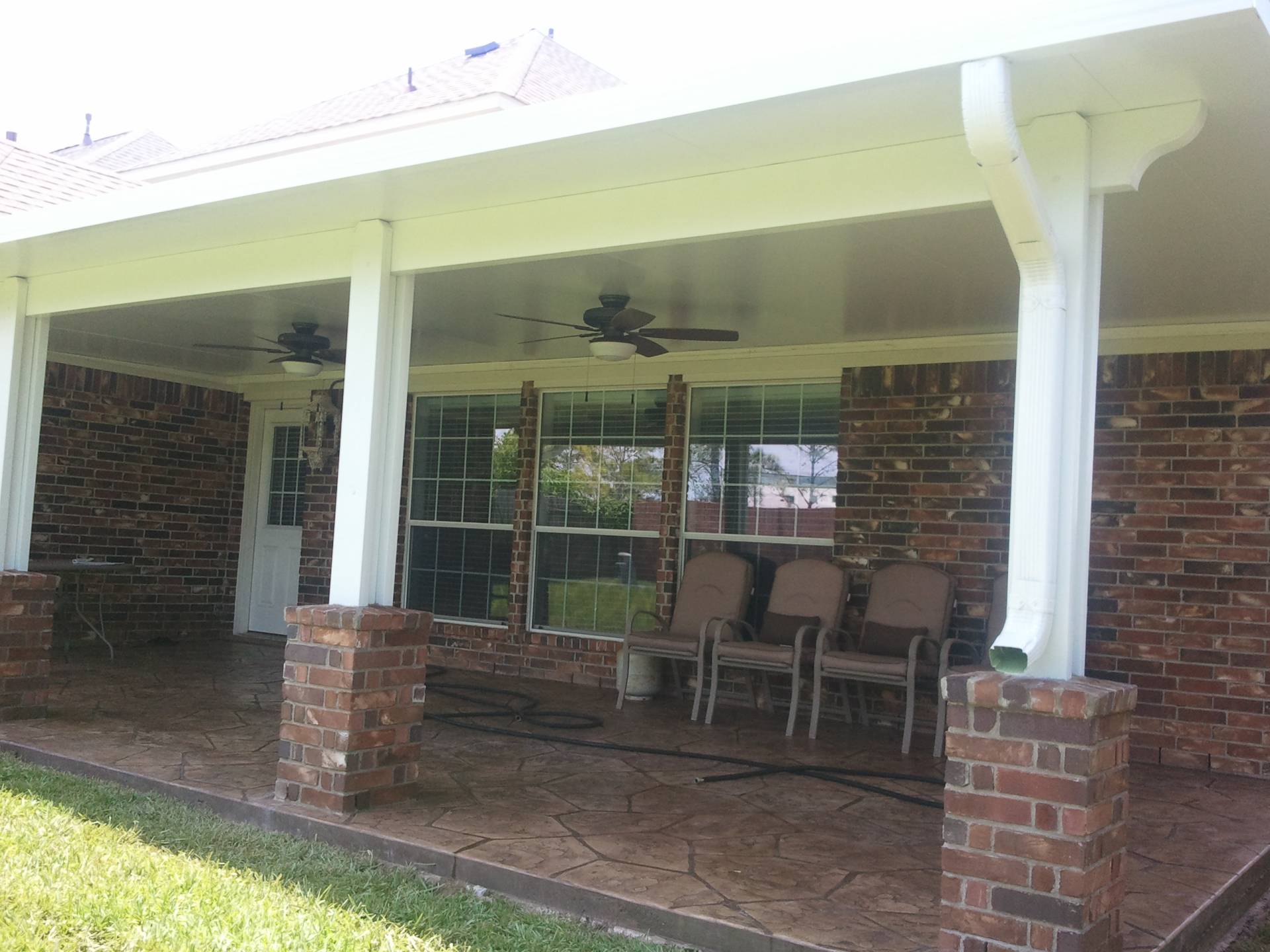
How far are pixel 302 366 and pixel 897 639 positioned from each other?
4.02 m

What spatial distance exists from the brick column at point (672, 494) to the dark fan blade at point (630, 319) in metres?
1.88

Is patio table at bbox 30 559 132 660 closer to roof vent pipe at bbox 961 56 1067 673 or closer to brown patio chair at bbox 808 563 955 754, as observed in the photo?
brown patio chair at bbox 808 563 955 754

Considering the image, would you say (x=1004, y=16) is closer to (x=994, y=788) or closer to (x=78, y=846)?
(x=994, y=788)

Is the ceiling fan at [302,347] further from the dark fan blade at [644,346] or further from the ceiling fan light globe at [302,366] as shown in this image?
the dark fan blade at [644,346]

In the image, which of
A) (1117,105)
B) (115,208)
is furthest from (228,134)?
(1117,105)

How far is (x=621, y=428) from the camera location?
7.82 meters

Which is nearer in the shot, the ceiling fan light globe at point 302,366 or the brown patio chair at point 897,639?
the brown patio chair at point 897,639

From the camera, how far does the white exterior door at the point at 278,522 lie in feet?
31.7

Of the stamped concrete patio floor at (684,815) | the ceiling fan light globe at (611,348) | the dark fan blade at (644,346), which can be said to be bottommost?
the stamped concrete patio floor at (684,815)

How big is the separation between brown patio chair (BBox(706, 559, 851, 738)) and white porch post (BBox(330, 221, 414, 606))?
2487mm

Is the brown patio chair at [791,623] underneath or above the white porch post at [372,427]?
underneath

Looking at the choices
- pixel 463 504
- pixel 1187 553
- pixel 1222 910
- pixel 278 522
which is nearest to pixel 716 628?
pixel 1187 553

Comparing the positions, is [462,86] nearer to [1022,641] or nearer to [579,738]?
[579,738]

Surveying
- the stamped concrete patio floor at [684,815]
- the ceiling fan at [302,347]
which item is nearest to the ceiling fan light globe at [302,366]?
the ceiling fan at [302,347]
